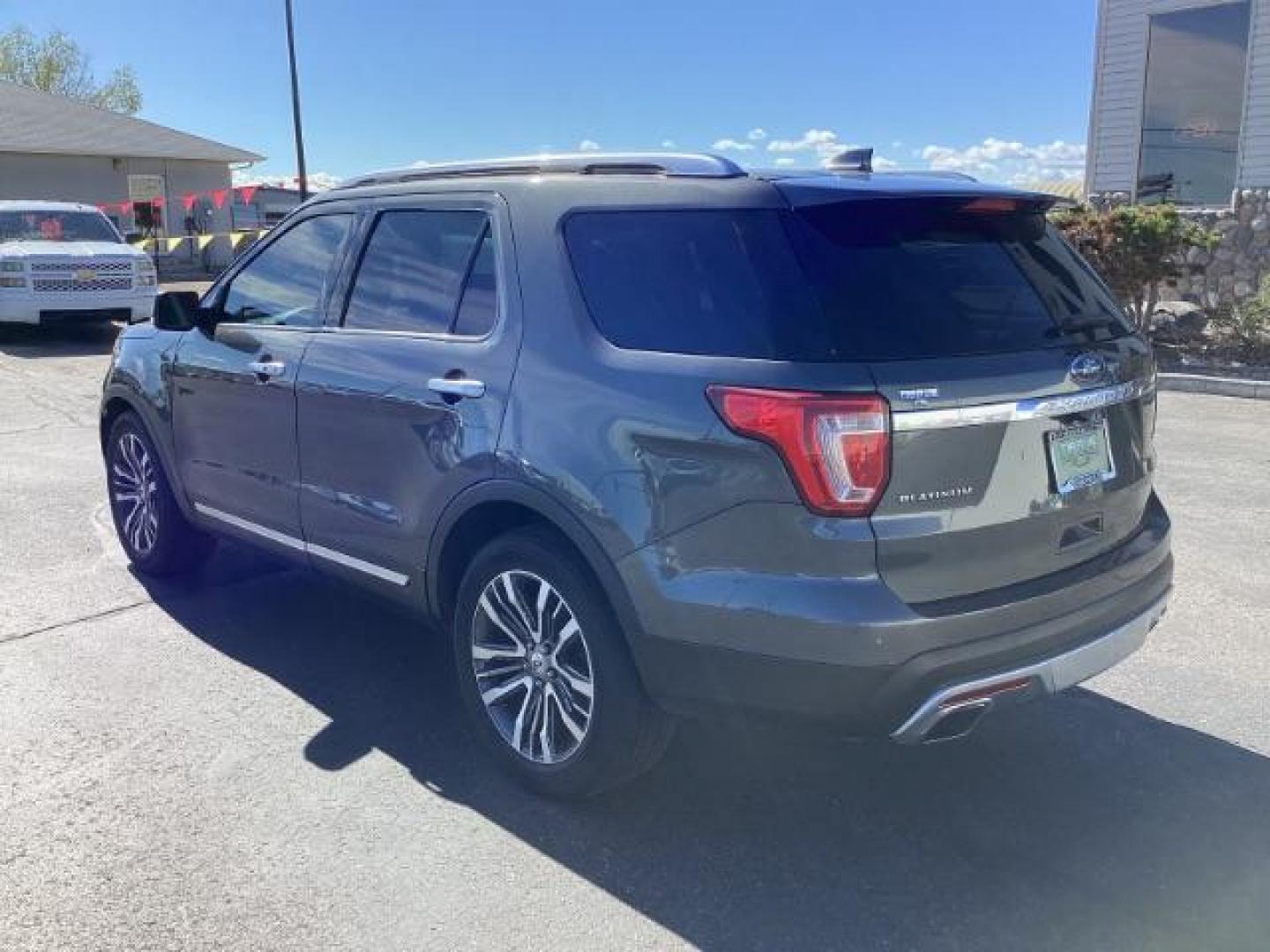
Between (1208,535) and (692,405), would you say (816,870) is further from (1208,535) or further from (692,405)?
(1208,535)

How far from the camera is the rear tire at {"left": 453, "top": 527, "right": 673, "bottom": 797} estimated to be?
10.5 feet

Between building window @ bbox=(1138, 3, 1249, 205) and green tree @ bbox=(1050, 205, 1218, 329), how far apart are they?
3.90 metres

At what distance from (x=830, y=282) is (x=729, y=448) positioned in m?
0.49

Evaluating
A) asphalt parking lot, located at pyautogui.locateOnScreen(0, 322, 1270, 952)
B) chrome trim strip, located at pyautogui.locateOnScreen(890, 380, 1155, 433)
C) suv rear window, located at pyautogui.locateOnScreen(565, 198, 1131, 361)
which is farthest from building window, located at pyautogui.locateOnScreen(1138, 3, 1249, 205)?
chrome trim strip, located at pyautogui.locateOnScreen(890, 380, 1155, 433)

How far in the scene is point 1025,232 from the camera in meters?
3.39

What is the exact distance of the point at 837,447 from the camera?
2729 mm

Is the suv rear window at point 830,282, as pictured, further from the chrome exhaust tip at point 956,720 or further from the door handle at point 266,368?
the door handle at point 266,368

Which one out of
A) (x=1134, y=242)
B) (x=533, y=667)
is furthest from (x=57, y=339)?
(x=533, y=667)

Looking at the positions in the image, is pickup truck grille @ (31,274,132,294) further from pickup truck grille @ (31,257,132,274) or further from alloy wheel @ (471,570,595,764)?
alloy wheel @ (471,570,595,764)

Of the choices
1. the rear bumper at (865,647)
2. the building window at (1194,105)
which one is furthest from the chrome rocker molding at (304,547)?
the building window at (1194,105)

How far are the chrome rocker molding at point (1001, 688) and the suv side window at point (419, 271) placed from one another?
1785 mm

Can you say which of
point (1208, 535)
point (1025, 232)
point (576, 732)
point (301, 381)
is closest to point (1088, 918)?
point (576, 732)

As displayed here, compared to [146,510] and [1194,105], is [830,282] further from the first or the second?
[1194,105]

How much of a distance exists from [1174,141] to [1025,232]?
551 inches
